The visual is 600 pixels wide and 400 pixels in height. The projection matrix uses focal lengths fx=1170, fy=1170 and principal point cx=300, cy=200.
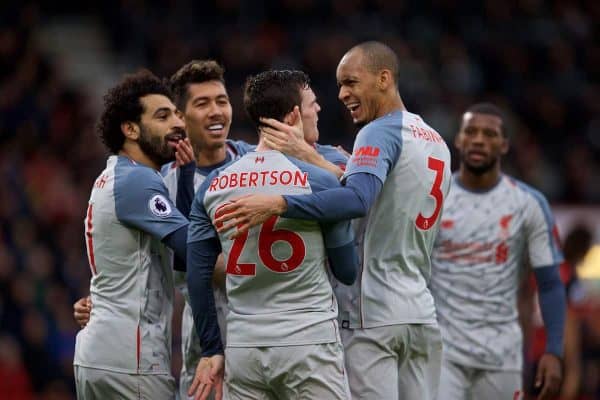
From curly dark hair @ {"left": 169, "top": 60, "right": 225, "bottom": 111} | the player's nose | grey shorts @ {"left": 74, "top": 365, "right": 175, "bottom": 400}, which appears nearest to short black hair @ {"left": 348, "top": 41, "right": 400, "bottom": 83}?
the player's nose

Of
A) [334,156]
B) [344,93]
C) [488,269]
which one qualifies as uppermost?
[344,93]

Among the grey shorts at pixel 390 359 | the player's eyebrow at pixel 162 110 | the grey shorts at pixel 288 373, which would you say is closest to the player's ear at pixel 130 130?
the player's eyebrow at pixel 162 110

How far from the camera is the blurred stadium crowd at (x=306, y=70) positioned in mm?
14586

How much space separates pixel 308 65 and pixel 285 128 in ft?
34.3

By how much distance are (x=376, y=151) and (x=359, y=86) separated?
21.9 inches

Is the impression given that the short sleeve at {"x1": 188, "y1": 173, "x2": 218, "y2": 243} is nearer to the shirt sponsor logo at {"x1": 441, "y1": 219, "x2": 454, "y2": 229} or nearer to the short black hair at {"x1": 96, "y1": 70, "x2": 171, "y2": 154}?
the short black hair at {"x1": 96, "y1": 70, "x2": 171, "y2": 154}

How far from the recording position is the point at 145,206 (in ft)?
20.6

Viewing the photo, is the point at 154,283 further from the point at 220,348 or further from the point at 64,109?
the point at 64,109

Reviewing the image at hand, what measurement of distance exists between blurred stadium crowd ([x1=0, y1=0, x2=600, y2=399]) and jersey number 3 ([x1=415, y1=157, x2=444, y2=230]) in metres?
7.76

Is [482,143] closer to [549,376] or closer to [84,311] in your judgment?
[549,376]

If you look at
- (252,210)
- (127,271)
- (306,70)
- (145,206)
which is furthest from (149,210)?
(306,70)

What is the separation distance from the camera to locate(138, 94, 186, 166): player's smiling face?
668cm

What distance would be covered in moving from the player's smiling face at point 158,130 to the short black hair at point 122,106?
0.04 m

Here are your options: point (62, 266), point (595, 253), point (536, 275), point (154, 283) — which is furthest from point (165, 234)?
point (595, 253)
